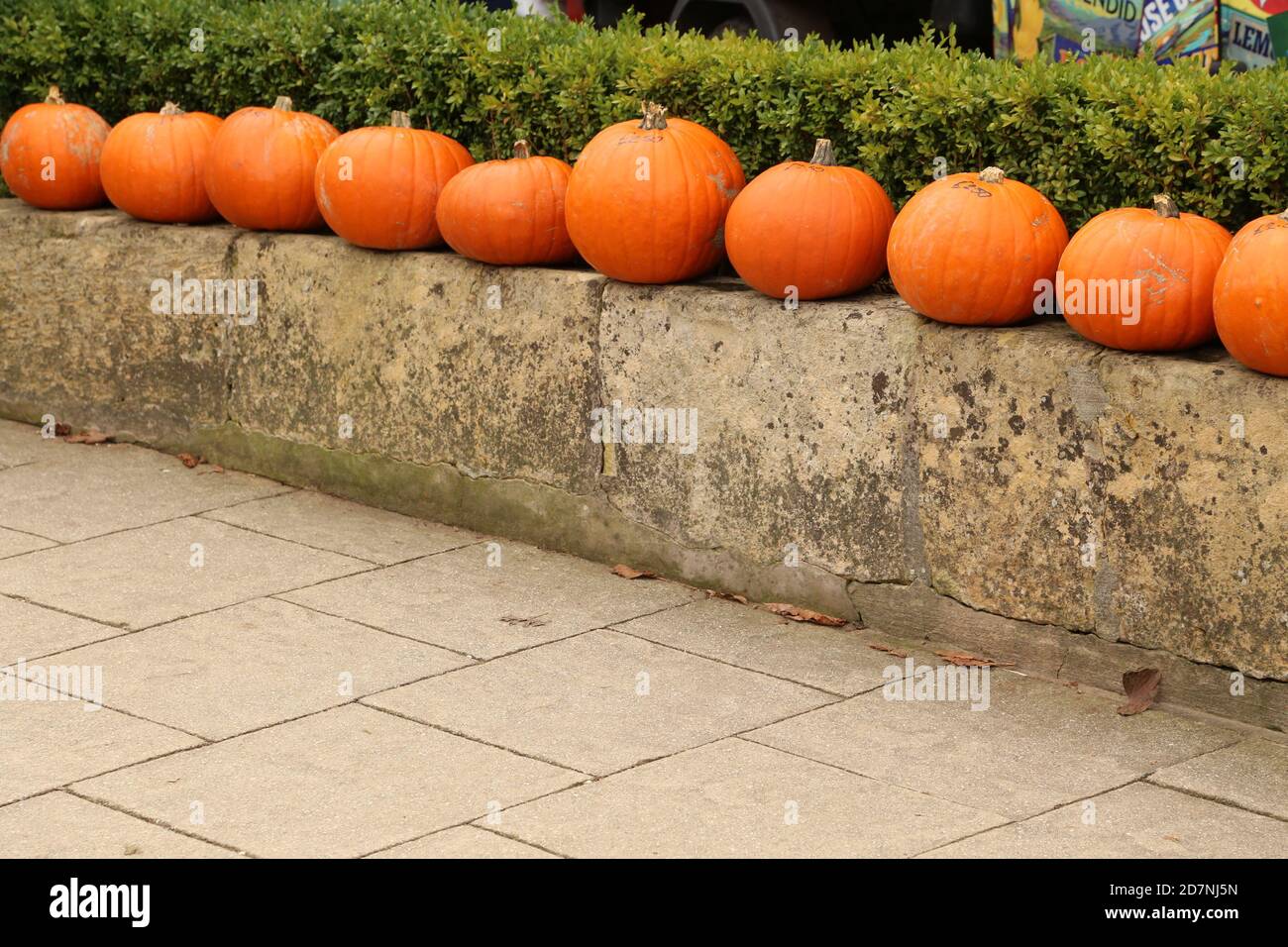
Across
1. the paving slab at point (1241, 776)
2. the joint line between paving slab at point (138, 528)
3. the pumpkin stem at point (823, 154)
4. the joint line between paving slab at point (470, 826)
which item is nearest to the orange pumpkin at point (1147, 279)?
the pumpkin stem at point (823, 154)

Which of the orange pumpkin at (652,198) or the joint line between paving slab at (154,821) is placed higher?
the orange pumpkin at (652,198)

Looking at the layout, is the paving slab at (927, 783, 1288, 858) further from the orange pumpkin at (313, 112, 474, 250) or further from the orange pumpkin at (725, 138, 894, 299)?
the orange pumpkin at (313, 112, 474, 250)

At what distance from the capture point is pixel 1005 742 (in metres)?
4.34

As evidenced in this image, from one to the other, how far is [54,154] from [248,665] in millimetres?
2894

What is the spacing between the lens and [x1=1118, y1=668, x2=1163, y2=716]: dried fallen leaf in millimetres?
4504

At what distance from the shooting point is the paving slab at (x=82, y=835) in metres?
3.65

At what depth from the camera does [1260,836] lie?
3816 mm

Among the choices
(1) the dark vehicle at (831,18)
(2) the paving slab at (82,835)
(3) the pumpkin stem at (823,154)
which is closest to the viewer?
(2) the paving slab at (82,835)

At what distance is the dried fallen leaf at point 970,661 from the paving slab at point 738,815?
2.68 ft

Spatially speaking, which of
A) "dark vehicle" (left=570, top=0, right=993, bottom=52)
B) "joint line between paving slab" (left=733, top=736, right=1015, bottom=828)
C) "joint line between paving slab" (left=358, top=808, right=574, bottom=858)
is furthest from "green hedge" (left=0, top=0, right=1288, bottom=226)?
"dark vehicle" (left=570, top=0, right=993, bottom=52)

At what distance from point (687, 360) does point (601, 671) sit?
42.2 inches

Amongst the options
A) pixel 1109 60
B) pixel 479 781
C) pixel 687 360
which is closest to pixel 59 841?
pixel 479 781

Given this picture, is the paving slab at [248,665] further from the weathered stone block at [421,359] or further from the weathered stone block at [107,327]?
the weathered stone block at [107,327]

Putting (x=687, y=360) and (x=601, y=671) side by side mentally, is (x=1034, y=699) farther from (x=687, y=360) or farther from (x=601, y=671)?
(x=687, y=360)
